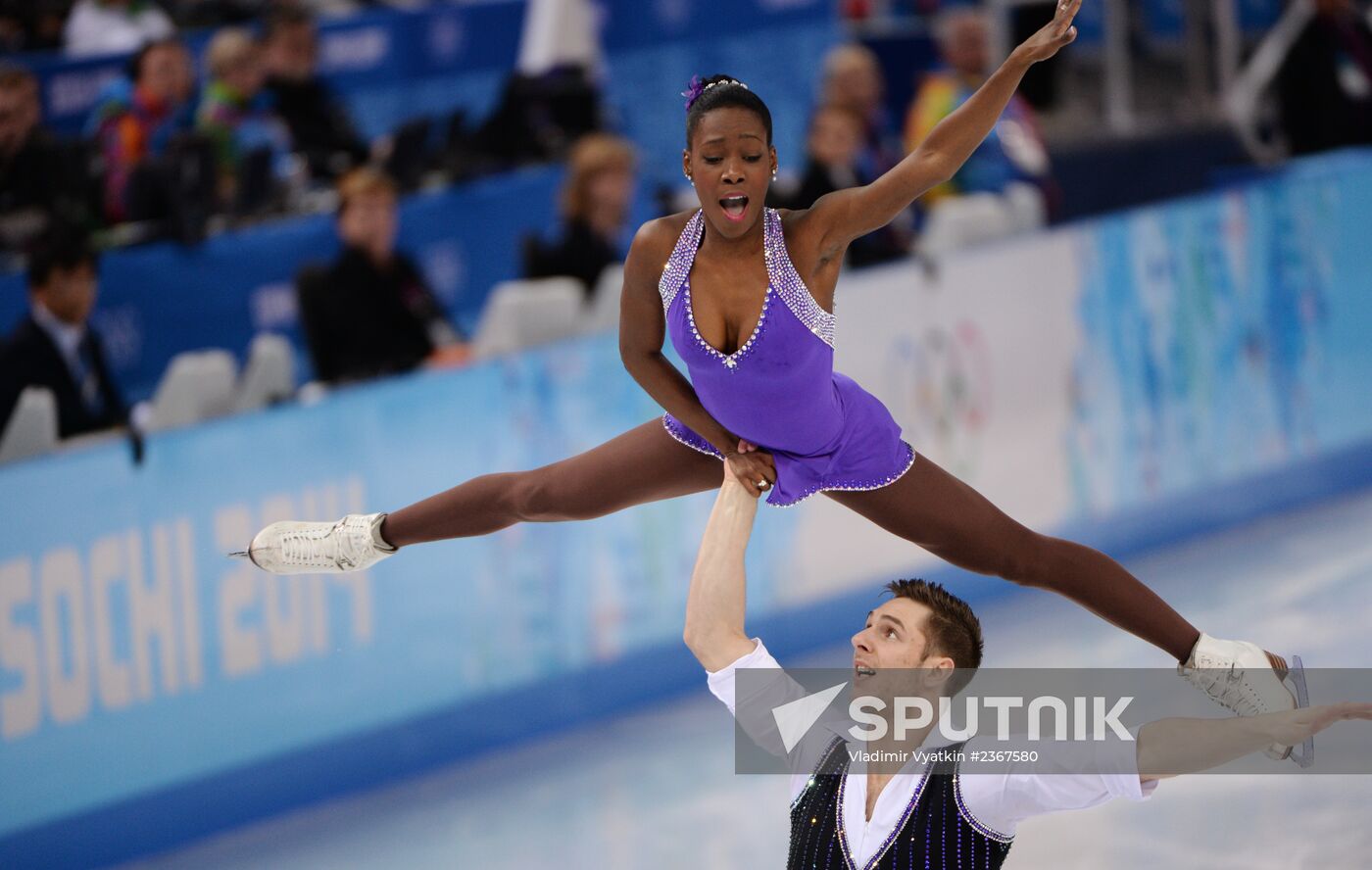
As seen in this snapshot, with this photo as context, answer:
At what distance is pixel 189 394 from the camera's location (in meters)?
5.45

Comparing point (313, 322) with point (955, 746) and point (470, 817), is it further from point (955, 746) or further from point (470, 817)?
point (955, 746)

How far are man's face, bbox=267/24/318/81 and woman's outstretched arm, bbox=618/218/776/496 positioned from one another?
6.04m

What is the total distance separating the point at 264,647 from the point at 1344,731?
3.14 metres

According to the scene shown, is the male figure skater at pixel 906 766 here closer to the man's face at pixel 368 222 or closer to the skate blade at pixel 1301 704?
the skate blade at pixel 1301 704

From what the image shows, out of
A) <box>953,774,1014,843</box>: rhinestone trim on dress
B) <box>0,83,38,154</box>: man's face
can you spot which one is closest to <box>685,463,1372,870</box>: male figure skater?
<box>953,774,1014,843</box>: rhinestone trim on dress

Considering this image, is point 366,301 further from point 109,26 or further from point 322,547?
point 109,26

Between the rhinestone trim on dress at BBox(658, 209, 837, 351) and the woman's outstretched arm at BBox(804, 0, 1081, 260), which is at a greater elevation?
A: the woman's outstretched arm at BBox(804, 0, 1081, 260)

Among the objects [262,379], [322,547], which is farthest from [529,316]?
[322,547]

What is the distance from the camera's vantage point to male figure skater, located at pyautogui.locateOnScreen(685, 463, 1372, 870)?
2826 millimetres

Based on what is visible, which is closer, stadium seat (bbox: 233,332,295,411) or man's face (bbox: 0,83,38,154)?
stadium seat (bbox: 233,332,295,411)

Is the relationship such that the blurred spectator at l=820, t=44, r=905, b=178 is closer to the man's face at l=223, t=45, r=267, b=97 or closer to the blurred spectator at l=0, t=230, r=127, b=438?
the man's face at l=223, t=45, r=267, b=97

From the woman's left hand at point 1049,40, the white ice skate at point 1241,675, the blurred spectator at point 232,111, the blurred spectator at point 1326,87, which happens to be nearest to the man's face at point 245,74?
the blurred spectator at point 232,111

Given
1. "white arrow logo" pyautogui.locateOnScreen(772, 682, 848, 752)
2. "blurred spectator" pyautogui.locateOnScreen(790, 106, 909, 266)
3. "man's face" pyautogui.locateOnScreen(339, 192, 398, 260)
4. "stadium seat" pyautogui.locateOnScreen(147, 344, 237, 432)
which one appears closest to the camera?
"white arrow logo" pyautogui.locateOnScreen(772, 682, 848, 752)

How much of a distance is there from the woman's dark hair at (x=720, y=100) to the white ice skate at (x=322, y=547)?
1202 mm
